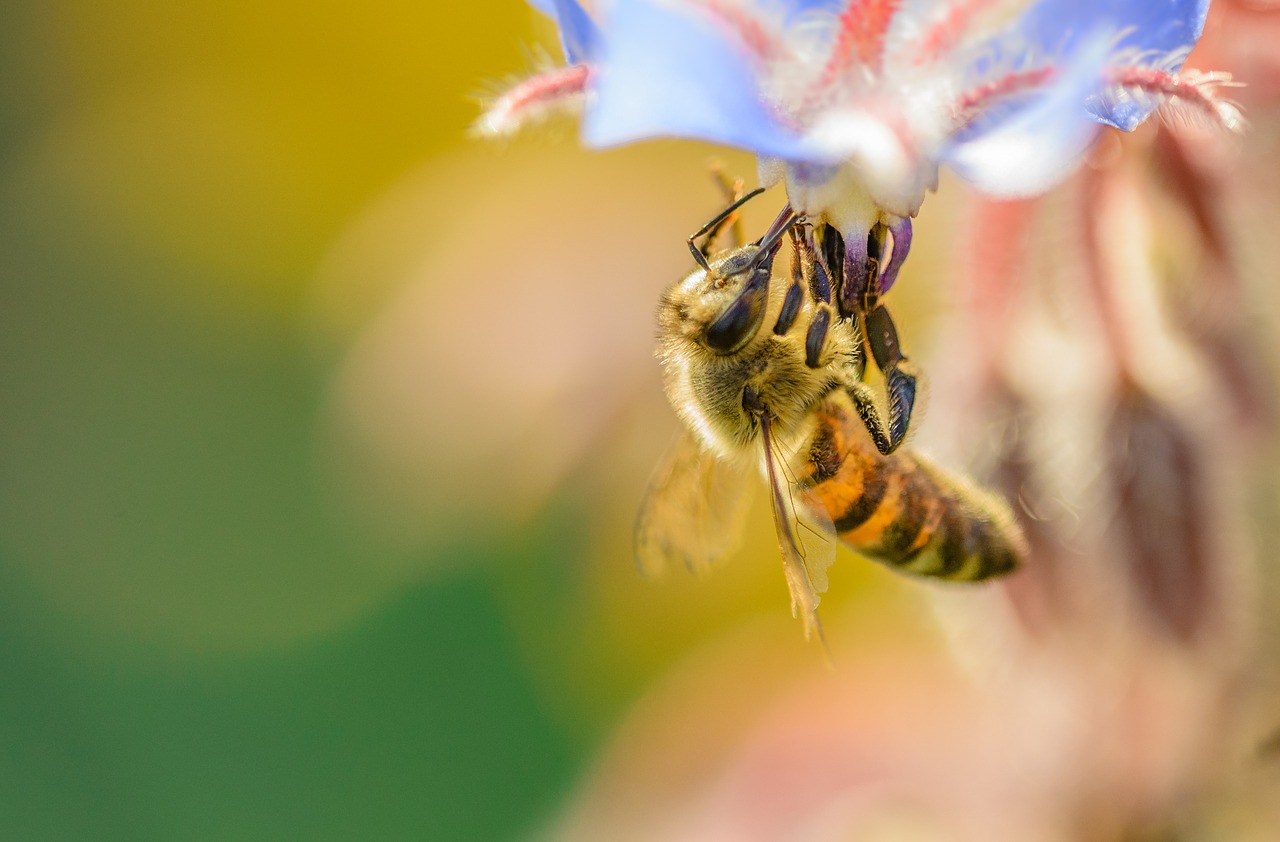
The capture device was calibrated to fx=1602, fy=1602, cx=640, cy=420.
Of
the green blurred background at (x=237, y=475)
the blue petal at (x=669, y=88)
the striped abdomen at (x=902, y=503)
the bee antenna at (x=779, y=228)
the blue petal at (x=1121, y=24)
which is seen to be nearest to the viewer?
the blue petal at (x=669, y=88)

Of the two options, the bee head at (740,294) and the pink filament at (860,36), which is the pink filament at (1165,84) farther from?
the bee head at (740,294)

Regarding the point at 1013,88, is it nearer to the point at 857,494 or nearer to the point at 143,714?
the point at 857,494

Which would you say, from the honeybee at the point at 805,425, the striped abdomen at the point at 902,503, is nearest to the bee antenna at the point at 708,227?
the honeybee at the point at 805,425

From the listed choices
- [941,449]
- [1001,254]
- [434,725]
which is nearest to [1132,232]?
[1001,254]

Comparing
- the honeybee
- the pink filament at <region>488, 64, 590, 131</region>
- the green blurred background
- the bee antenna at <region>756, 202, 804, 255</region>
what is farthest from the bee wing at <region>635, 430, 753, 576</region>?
the green blurred background

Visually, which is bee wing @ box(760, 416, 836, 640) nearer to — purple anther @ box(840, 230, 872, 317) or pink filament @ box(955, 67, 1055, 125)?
purple anther @ box(840, 230, 872, 317)

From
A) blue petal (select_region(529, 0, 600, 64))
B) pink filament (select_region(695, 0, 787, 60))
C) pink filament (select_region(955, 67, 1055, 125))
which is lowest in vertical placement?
pink filament (select_region(955, 67, 1055, 125))
